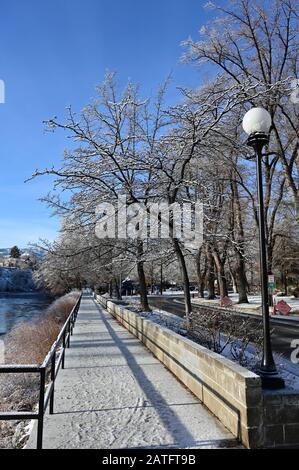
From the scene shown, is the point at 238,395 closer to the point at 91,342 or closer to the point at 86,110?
the point at 91,342

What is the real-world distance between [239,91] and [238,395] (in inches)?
293

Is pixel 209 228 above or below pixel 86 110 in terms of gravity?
below

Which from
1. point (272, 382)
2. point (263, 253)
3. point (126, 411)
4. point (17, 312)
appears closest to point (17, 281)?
point (17, 312)

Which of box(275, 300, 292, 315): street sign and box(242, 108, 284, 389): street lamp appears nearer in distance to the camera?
box(242, 108, 284, 389): street lamp

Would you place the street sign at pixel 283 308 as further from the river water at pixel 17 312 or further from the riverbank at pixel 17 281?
the riverbank at pixel 17 281

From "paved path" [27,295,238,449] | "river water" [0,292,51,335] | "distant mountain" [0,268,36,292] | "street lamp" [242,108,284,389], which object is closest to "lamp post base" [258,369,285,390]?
"street lamp" [242,108,284,389]

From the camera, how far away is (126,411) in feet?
20.5

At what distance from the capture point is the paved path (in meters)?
5.06

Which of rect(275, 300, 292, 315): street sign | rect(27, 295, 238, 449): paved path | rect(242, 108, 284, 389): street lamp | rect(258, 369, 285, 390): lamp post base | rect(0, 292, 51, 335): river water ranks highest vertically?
rect(242, 108, 284, 389): street lamp

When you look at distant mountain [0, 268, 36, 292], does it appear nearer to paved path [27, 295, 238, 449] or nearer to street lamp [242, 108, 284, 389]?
paved path [27, 295, 238, 449]

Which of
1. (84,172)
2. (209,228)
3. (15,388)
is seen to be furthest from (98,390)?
(209,228)

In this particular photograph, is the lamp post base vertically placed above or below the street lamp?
below

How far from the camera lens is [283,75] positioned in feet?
81.7

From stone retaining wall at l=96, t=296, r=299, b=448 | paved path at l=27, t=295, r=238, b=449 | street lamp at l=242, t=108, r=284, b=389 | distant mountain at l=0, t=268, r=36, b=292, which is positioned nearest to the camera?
stone retaining wall at l=96, t=296, r=299, b=448
